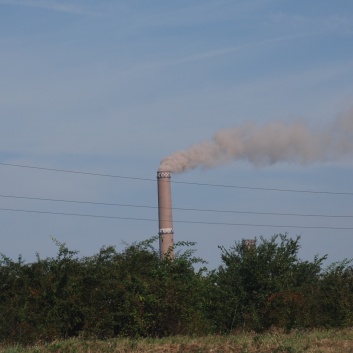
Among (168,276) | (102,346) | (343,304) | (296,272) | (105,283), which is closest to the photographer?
(102,346)

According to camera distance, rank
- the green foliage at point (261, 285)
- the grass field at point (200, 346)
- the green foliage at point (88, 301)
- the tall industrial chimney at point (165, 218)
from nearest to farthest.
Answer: the grass field at point (200, 346), the green foliage at point (88, 301), the green foliage at point (261, 285), the tall industrial chimney at point (165, 218)

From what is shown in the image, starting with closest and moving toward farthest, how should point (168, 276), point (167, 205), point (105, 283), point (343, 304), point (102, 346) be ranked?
point (102, 346) → point (105, 283) → point (168, 276) → point (343, 304) → point (167, 205)

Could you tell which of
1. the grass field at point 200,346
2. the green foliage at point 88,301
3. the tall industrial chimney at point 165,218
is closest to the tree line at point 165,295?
the green foliage at point 88,301

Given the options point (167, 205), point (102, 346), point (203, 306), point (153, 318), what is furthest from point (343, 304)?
point (167, 205)

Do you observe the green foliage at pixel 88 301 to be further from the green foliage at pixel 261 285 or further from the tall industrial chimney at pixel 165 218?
the tall industrial chimney at pixel 165 218

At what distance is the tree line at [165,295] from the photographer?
990 inches

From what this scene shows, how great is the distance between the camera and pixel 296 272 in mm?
34469

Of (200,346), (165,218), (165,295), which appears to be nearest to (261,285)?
(165,295)

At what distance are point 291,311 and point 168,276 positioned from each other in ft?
15.1

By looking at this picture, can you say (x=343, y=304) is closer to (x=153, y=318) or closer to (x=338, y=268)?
(x=338, y=268)

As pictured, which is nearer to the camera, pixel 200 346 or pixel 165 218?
pixel 200 346

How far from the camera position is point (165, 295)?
2761 cm

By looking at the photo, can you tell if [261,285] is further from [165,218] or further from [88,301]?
[165,218]

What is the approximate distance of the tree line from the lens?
82.5ft
